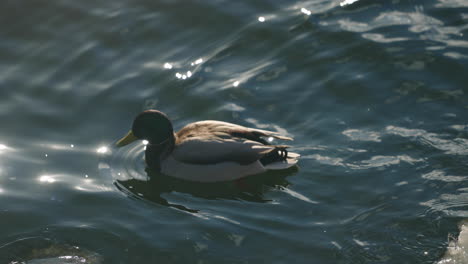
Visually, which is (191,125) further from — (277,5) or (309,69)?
(277,5)

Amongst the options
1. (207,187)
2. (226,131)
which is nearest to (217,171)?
(207,187)

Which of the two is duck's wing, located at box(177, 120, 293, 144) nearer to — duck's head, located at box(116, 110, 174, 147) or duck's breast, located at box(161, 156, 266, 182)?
duck's head, located at box(116, 110, 174, 147)

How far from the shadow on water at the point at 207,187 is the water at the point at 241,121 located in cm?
2

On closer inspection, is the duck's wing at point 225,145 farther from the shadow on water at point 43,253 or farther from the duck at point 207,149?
the shadow on water at point 43,253

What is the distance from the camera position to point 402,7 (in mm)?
10672

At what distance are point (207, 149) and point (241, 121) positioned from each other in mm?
989

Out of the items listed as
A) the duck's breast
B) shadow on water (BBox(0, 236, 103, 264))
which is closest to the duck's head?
the duck's breast

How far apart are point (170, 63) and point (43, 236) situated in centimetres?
372

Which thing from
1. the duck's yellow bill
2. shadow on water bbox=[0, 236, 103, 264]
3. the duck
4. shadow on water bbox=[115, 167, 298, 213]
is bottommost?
shadow on water bbox=[0, 236, 103, 264]

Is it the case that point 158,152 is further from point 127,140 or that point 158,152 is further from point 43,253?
point 43,253

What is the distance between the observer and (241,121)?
8.93 metres

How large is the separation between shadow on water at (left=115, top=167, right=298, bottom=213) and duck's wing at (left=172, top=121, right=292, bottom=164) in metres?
0.29

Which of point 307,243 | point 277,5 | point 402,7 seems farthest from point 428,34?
point 307,243

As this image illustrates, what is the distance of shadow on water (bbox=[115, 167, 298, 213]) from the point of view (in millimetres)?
7968
